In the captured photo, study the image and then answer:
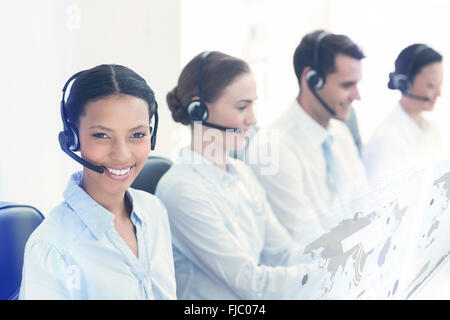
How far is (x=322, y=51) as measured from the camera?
119 cm

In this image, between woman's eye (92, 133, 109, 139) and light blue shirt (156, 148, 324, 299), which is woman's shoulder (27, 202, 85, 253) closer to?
woman's eye (92, 133, 109, 139)

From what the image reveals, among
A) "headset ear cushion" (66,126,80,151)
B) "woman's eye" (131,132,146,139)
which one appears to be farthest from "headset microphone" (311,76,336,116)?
"headset ear cushion" (66,126,80,151)

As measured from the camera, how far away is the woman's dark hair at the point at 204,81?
3.09 ft

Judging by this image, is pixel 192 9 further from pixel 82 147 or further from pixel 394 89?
pixel 394 89

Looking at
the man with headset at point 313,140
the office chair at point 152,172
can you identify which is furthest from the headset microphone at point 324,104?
the office chair at point 152,172

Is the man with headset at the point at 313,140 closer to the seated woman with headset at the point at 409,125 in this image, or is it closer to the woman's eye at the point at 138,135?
the seated woman with headset at the point at 409,125

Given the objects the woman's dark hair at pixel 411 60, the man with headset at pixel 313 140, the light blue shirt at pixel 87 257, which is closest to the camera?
the light blue shirt at pixel 87 257

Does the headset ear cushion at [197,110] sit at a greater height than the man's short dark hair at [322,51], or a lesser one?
lesser

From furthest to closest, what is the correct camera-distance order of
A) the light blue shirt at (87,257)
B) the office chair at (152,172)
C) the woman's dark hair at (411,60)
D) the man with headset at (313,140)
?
the woman's dark hair at (411,60) < the man with headset at (313,140) < the office chair at (152,172) < the light blue shirt at (87,257)

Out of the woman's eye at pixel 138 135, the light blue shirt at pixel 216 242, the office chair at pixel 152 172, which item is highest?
the woman's eye at pixel 138 135

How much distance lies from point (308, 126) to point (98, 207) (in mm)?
628

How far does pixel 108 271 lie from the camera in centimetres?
77
